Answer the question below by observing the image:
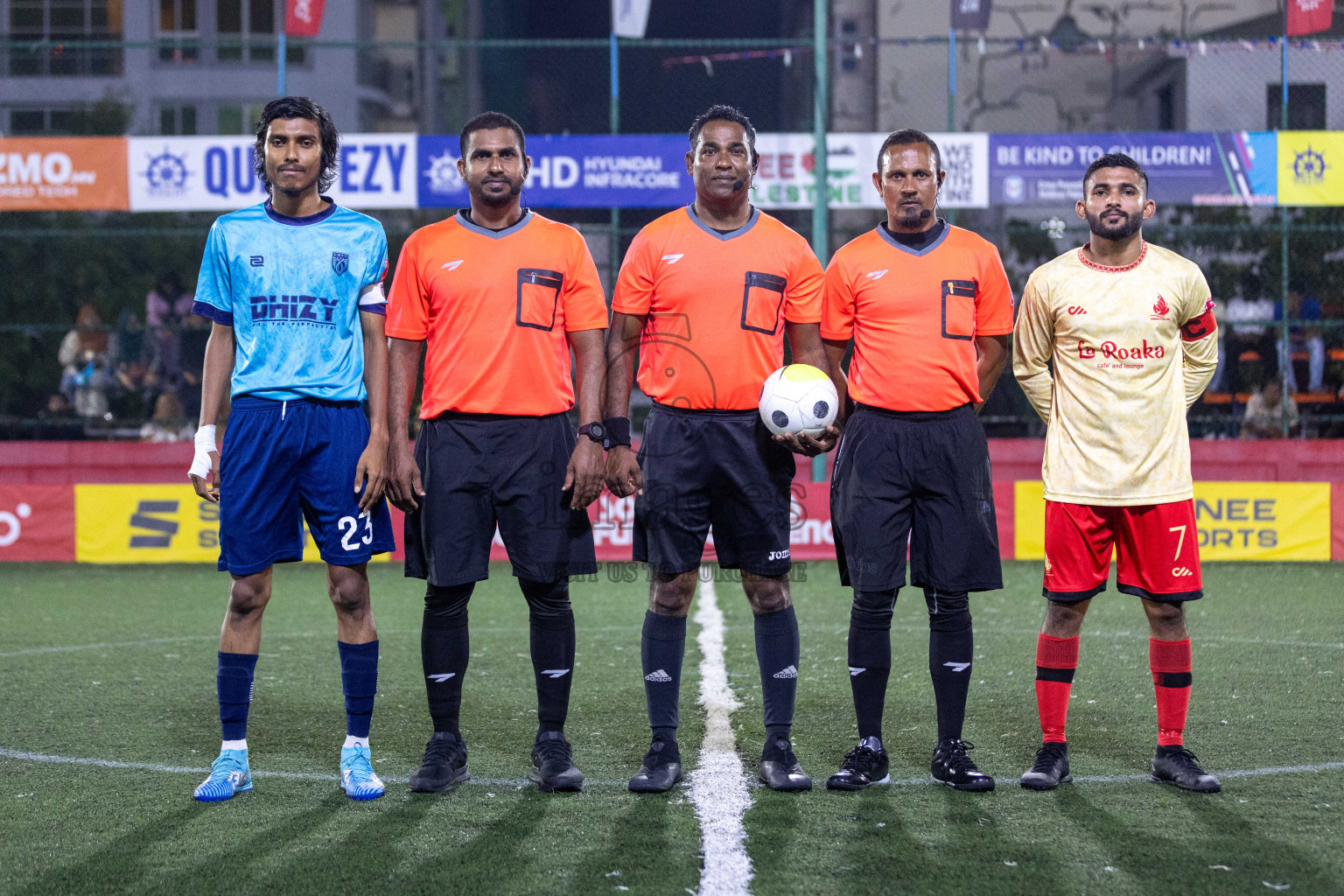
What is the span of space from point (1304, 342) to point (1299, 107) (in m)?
2.65

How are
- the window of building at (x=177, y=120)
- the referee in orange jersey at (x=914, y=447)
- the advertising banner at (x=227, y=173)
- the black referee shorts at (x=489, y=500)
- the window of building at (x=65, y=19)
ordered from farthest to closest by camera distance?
the window of building at (x=65, y=19)
the window of building at (x=177, y=120)
the advertising banner at (x=227, y=173)
the referee in orange jersey at (x=914, y=447)
the black referee shorts at (x=489, y=500)

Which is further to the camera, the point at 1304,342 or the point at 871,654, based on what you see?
the point at 1304,342

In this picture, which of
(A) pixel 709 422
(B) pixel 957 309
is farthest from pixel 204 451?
(B) pixel 957 309

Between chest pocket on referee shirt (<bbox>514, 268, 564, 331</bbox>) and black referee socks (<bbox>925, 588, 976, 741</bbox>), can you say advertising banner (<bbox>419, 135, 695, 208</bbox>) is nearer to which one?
chest pocket on referee shirt (<bbox>514, 268, 564, 331</bbox>)

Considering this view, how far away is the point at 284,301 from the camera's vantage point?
13.4 ft

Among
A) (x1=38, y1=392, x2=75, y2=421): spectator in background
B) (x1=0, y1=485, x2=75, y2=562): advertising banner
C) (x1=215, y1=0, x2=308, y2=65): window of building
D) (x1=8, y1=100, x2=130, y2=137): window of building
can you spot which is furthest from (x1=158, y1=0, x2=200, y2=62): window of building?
(x1=0, y1=485, x2=75, y2=562): advertising banner

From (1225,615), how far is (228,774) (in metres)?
6.42

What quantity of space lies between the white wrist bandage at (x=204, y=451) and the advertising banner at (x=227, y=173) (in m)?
9.46

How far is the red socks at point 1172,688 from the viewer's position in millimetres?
4336

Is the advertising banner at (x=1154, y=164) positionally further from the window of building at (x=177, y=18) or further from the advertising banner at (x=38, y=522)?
the window of building at (x=177, y=18)

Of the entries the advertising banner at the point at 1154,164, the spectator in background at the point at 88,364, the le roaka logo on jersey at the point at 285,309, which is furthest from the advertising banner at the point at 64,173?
the le roaka logo on jersey at the point at 285,309

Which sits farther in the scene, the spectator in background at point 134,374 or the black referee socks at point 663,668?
the spectator in background at point 134,374

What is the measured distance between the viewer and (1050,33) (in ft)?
53.3

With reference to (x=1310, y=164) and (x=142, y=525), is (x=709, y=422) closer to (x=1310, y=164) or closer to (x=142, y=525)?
(x=142, y=525)
